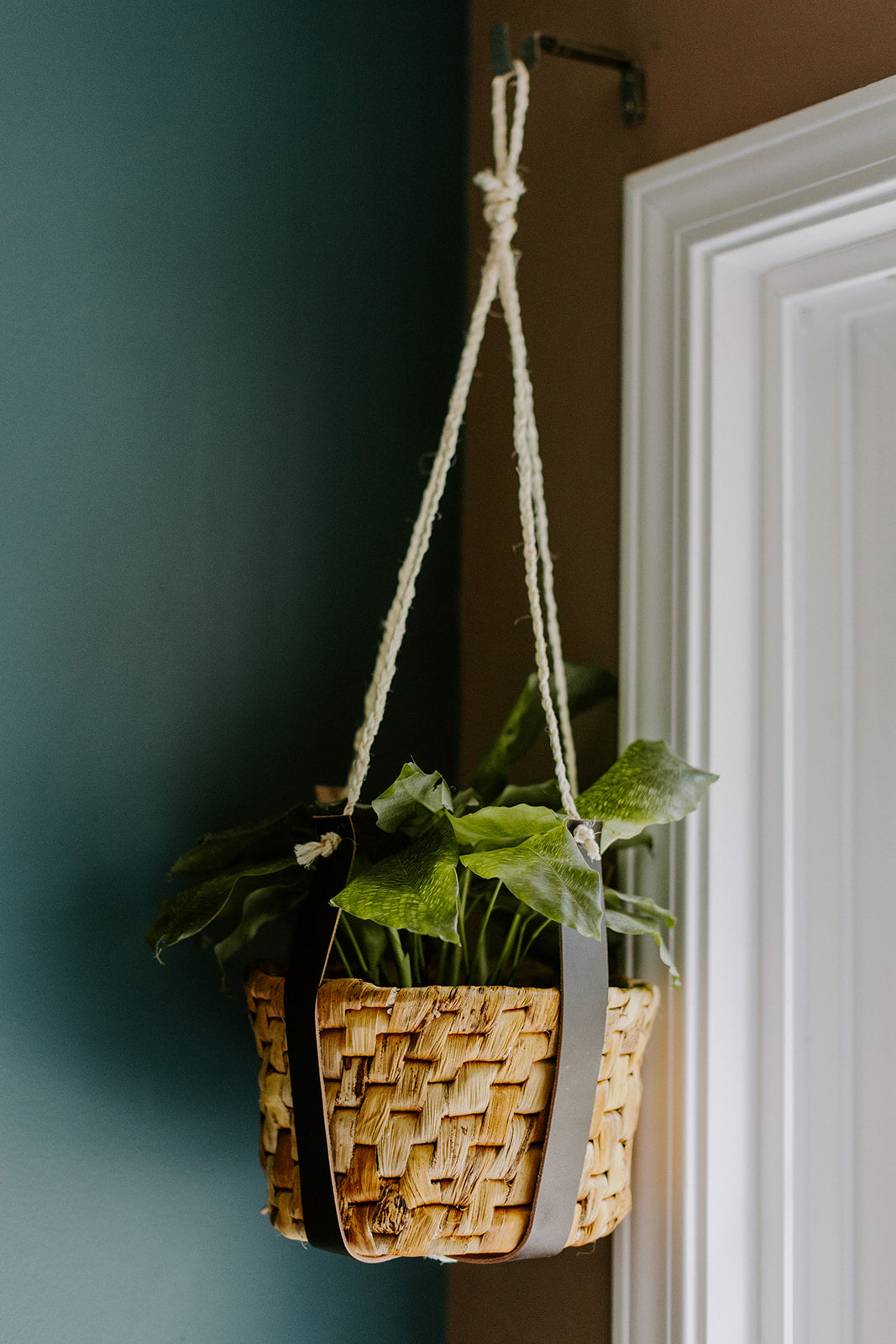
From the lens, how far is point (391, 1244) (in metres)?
0.74

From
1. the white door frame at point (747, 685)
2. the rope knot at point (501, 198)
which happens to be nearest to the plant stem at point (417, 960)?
the white door frame at point (747, 685)

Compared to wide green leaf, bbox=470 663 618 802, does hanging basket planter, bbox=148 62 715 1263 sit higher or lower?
lower

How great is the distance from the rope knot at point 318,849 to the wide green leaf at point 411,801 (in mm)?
36

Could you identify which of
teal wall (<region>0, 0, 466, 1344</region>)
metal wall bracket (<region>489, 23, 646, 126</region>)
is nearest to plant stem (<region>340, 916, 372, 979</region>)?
teal wall (<region>0, 0, 466, 1344</region>)

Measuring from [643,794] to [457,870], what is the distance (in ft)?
0.50

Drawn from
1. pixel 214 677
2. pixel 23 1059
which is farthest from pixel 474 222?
pixel 23 1059

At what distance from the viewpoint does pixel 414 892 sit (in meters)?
0.71

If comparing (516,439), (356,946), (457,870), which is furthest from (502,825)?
(516,439)

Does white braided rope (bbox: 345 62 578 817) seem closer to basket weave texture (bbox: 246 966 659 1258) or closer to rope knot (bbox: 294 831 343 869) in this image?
rope knot (bbox: 294 831 343 869)

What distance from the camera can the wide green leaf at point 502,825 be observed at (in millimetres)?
750

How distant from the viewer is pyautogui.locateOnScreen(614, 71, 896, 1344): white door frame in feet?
3.10

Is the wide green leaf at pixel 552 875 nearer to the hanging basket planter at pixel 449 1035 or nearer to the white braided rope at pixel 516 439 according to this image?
→ the hanging basket planter at pixel 449 1035

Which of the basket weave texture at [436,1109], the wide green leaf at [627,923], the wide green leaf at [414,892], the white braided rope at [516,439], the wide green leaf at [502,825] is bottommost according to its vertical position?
the basket weave texture at [436,1109]

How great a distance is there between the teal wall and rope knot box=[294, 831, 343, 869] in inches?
9.3
